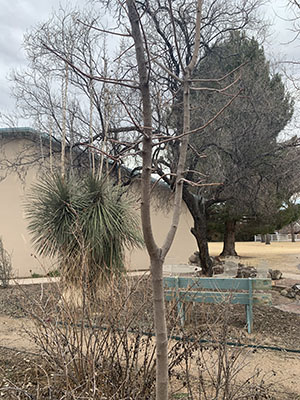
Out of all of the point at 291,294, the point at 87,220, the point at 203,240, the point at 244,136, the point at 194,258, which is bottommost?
the point at 291,294

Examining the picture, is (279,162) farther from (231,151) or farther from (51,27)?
(51,27)

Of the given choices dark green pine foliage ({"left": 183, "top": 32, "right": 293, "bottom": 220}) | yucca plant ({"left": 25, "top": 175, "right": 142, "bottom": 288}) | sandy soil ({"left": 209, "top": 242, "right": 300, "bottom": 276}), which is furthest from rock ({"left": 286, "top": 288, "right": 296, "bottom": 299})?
yucca plant ({"left": 25, "top": 175, "right": 142, "bottom": 288})

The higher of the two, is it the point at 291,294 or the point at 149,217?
the point at 149,217

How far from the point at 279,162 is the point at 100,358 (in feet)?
21.8

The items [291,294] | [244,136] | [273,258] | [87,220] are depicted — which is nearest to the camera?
[87,220]

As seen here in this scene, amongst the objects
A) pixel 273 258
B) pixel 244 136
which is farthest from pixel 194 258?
pixel 244 136

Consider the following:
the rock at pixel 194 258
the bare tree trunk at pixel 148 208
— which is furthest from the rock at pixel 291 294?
the rock at pixel 194 258

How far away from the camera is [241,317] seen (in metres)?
6.32

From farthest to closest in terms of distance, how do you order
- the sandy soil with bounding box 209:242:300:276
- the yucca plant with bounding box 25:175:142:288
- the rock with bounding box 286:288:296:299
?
the sandy soil with bounding box 209:242:300:276, the rock with bounding box 286:288:296:299, the yucca plant with bounding box 25:175:142:288

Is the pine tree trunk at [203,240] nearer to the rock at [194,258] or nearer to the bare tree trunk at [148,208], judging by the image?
the rock at [194,258]

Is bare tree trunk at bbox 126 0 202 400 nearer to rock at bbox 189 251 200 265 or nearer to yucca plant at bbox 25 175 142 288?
yucca plant at bbox 25 175 142 288

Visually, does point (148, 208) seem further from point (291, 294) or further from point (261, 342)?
point (291, 294)

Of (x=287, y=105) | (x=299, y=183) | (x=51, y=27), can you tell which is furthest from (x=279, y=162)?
(x=51, y=27)

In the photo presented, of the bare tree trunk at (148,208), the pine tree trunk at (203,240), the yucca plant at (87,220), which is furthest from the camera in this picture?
the pine tree trunk at (203,240)
